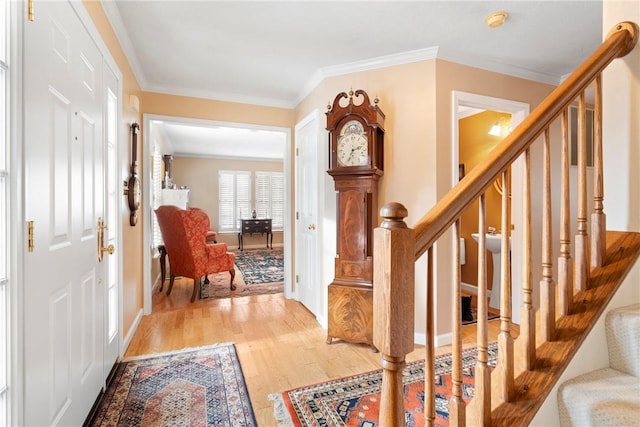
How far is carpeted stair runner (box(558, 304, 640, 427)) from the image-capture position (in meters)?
0.84

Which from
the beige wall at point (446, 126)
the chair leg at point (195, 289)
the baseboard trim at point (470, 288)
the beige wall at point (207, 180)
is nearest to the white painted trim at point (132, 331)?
the chair leg at point (195, 289)

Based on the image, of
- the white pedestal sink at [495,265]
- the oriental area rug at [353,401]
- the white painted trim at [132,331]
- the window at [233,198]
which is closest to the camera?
the oriental area rug at [353,401]

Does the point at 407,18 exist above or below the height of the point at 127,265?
above

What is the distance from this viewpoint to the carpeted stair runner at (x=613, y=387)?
842mm

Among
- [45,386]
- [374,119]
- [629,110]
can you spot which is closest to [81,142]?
[45,386]

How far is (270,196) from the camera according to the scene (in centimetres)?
827

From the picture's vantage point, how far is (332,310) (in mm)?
2500

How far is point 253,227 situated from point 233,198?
96cm

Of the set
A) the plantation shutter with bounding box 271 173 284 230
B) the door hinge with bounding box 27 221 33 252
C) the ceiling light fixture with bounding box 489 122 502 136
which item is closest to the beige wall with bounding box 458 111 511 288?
the ceiling light fixture with bounding box 489 122 502 136

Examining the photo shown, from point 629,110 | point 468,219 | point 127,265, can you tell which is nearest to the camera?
point 629,110

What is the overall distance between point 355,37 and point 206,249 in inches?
111

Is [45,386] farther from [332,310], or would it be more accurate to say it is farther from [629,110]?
[629,110]

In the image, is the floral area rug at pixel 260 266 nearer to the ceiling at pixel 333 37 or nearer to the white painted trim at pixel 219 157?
the white painted trim at pixel 219 157

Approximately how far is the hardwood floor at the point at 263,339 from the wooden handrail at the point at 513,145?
1445mm
